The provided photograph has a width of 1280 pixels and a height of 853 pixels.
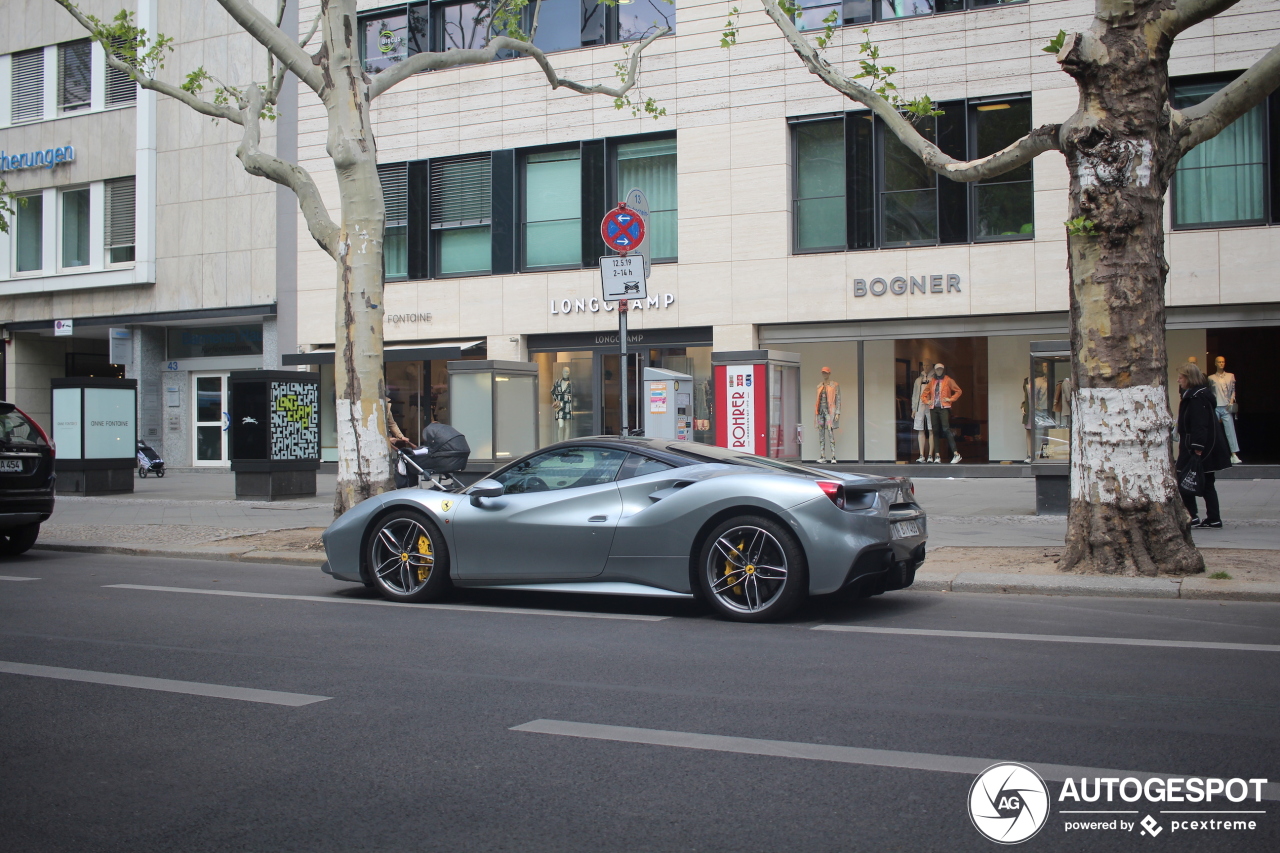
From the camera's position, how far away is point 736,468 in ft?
24.6

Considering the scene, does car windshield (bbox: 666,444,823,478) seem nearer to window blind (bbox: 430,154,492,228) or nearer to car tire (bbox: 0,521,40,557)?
car tire (bbox: 0,521,40,557)

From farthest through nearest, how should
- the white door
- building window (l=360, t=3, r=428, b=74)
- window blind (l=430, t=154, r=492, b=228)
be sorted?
the white door → building window (l=360, t=3, r=428, b=74) → window blind (l=430, t=154, r=492, b=228)

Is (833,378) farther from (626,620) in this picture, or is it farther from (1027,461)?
(626,620)

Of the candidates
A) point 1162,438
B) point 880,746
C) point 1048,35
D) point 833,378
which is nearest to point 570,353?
point 833,378

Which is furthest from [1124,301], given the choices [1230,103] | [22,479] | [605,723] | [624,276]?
[22,479]

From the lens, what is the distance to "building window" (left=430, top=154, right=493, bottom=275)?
2391 centimetres

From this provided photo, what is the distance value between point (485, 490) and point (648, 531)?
4.37 ft

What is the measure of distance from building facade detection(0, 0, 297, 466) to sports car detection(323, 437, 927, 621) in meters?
19.3

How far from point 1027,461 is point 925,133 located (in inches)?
240

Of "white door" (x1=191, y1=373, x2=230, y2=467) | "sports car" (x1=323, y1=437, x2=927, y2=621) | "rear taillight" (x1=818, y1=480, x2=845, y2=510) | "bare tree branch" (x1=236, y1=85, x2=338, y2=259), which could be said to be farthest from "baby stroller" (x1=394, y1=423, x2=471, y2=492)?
"white door" (x1=191, y1=373, x2=230, y2=467)

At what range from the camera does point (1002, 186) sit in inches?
780

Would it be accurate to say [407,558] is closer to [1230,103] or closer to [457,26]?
[1230,103]

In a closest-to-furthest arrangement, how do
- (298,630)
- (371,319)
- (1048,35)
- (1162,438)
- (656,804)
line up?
1. (656,804)
2. (298,630)
3. (1162,438)
4. (371,319)
5. (1048,35)

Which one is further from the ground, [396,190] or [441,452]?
[396,190]
